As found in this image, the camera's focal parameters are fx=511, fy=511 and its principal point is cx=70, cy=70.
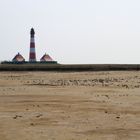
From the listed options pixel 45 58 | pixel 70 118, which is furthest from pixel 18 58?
pixel 70 118

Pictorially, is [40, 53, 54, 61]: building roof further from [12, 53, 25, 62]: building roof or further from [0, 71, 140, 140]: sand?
[0, 71, 140, 140]: sand

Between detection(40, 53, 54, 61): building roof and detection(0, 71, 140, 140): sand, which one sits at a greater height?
detection(40, 53, 54, 61): building roof

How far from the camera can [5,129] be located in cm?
1323

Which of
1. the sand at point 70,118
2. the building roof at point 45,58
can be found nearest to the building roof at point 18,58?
the building roof at point 45,58

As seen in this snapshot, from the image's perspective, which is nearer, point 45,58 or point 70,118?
point 70,118

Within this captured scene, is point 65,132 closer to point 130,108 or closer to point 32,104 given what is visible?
point 130,108

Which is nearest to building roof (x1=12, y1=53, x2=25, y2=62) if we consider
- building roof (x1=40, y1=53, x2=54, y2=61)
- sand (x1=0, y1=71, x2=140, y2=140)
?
building roof (x1=40, y1=53, x2=54, y2=61)

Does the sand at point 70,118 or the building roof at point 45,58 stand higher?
the building roof at point 45,58

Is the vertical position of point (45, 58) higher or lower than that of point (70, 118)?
higher

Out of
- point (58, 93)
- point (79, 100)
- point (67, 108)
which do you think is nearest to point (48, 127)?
point (67, 108)

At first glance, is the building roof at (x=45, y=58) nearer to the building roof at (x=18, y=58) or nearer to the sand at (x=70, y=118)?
the building roof at (x=18, y=58)

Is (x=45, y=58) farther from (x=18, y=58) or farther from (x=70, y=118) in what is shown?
(x=70, y=118)

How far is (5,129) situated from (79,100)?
8.08 m

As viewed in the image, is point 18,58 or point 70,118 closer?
point 70,118
